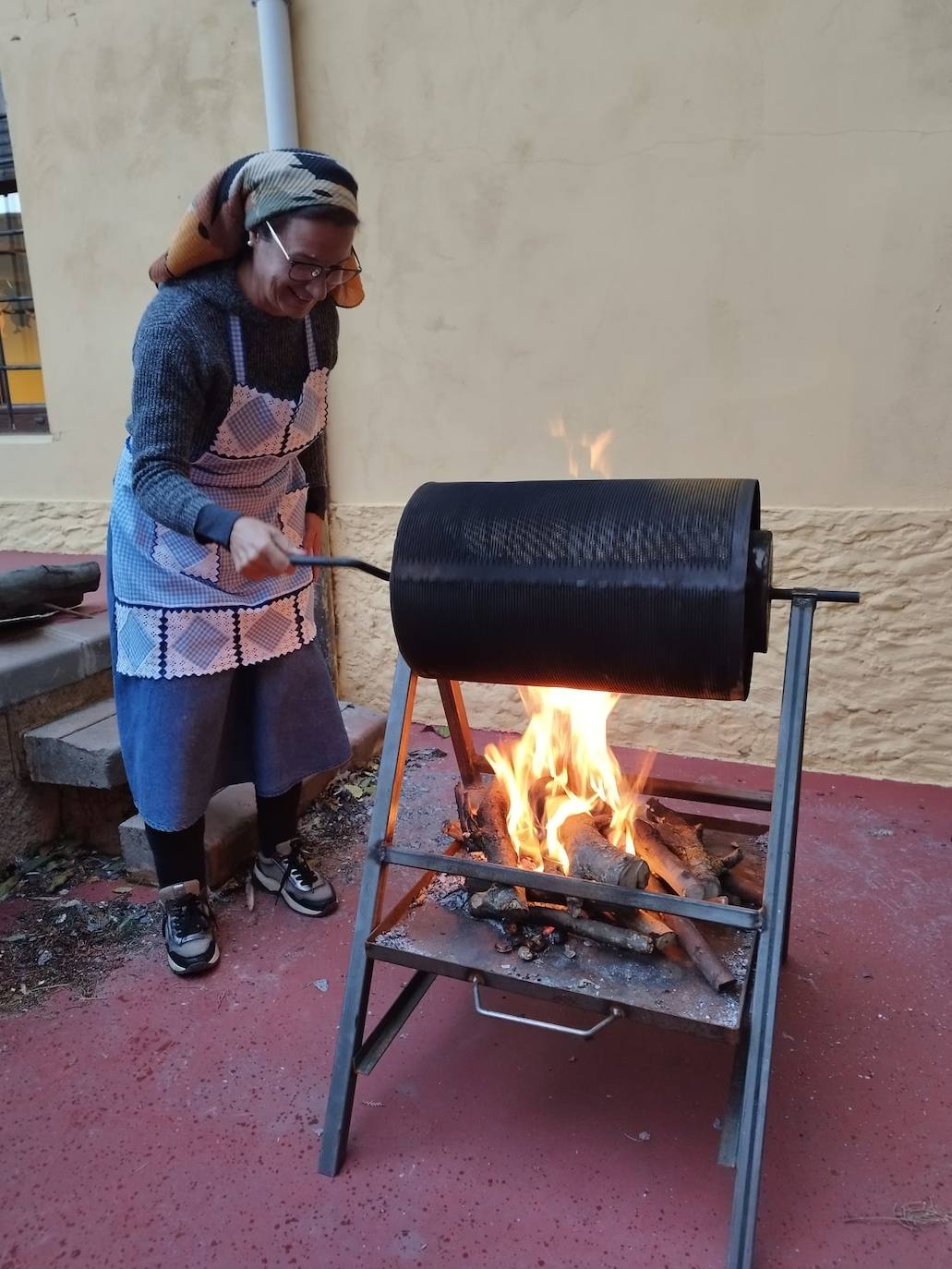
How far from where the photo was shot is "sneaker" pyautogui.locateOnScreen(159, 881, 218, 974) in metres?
2.49

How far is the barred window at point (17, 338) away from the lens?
5.05 m

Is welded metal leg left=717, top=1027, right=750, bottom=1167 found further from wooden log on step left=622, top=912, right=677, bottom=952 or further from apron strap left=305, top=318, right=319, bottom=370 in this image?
apron strap left=305, top=318, right=319, bottom=370

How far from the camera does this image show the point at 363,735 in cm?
377

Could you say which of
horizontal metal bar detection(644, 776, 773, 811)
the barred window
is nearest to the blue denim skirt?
horizontal metal bar detection(644, 776, 773, 811)

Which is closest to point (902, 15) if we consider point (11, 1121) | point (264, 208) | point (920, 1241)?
point (264, 208)

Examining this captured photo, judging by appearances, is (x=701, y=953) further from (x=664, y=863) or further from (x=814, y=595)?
(x=814, y=595)

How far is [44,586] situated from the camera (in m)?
3.34

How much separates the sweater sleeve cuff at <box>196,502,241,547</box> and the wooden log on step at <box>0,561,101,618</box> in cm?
181

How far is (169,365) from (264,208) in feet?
1.29

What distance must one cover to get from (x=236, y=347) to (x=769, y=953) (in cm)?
174

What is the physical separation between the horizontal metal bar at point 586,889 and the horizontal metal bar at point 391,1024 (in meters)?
0.37

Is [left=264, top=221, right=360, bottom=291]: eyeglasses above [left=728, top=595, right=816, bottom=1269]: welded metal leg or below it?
above

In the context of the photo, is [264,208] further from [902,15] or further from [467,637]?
[902,15]

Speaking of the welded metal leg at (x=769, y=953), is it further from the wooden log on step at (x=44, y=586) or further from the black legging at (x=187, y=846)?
the wooden log on step at (x=44, y=586)
